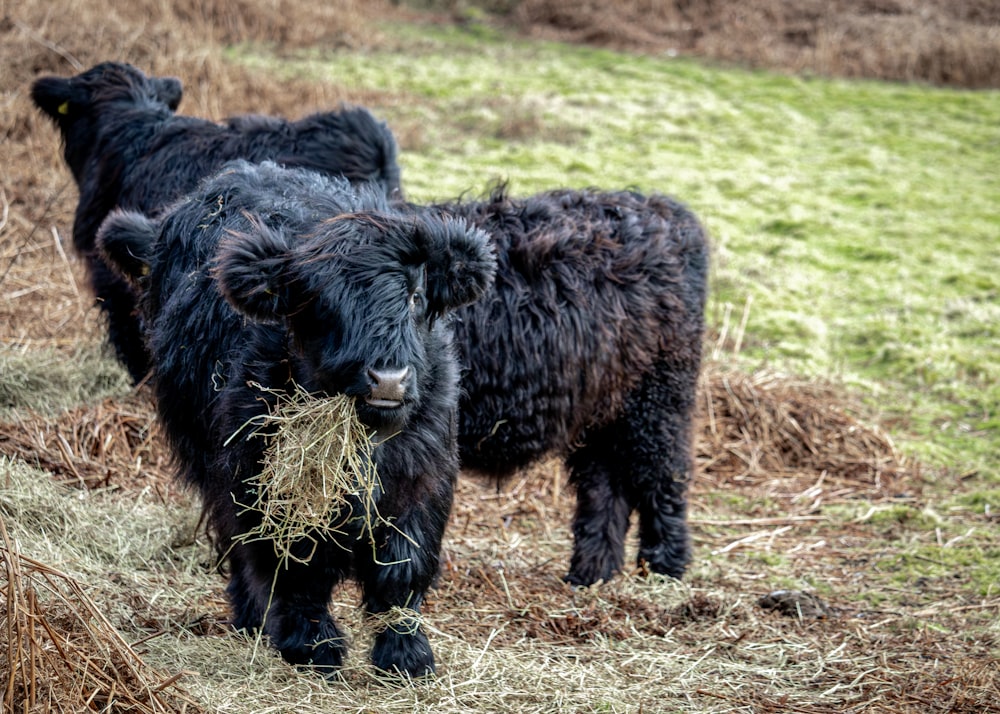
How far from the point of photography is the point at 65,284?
8438mm

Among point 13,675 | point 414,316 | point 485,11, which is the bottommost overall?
point 13,675

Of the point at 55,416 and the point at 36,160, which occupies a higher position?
Answer: the point at 36,160

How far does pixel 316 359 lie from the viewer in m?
3.57

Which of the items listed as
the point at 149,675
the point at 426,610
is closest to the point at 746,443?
the point at 426,610

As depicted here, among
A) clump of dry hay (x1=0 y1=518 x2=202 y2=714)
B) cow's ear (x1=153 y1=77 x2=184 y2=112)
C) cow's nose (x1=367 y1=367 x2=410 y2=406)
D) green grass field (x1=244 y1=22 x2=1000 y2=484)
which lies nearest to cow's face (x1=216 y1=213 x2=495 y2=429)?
cow's nose (x1=367 y1=367 x2=410 y2=406)

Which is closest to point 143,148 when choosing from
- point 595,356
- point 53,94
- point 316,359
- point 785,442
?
point 53,94

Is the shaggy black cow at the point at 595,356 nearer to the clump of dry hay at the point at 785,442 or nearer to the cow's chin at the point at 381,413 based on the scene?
the cow's chin at the point at 381,413

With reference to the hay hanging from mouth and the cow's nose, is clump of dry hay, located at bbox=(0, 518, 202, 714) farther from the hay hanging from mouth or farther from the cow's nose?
the cow's nose

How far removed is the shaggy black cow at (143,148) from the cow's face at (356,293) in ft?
8.95

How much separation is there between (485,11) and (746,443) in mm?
14560

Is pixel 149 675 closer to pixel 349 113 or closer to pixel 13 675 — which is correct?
pixel 13 675

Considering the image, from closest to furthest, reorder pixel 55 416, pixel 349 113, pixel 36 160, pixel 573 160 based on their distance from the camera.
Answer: pixel 55 416
pixel 349 113
pixel 36 160
pixel 573 160

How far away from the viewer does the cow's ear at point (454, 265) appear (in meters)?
3.73

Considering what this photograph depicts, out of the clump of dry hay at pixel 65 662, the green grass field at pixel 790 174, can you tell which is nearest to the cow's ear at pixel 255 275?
the clump of dry hay at pixel 65 662
